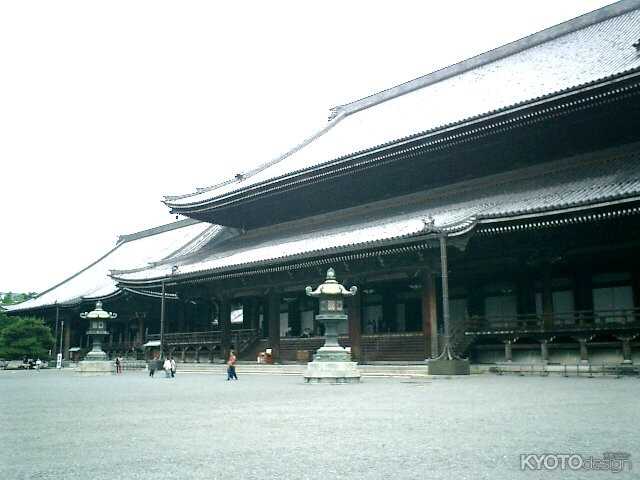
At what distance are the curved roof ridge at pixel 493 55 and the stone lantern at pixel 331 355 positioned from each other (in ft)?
74.3

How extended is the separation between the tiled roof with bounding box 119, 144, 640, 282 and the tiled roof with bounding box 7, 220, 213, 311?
13326mm

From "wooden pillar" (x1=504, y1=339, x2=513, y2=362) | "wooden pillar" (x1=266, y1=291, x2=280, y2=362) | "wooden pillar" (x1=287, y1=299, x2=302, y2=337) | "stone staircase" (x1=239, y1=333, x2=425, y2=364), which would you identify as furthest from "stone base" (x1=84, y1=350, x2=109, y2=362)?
"wooden pillar" (x1=504, y1=339, x2=513, y2=362)

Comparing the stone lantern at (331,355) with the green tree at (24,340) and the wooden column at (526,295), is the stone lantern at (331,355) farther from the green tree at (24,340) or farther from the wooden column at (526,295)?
the green tree at (24,340)

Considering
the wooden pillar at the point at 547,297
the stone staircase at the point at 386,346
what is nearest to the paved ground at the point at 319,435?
the wooden pillar at the point at 547,297

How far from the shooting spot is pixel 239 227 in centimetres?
4112

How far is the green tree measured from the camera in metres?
45.6

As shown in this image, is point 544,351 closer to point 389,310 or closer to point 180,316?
point 389,310

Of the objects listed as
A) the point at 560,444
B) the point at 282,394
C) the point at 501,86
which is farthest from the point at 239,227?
the point at 560,444

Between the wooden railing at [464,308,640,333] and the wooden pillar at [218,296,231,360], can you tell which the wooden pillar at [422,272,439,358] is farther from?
the wooden pillar at [218,296,231,360]

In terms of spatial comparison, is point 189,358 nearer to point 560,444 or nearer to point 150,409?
point 150,409

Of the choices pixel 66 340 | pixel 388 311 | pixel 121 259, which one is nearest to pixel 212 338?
pixel 388 311

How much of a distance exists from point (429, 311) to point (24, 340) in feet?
107

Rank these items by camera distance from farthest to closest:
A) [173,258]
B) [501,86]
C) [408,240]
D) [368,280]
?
[173,258] < [501,86] < [368,280] < [408,240]

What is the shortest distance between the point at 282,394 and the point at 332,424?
689 centimetres
